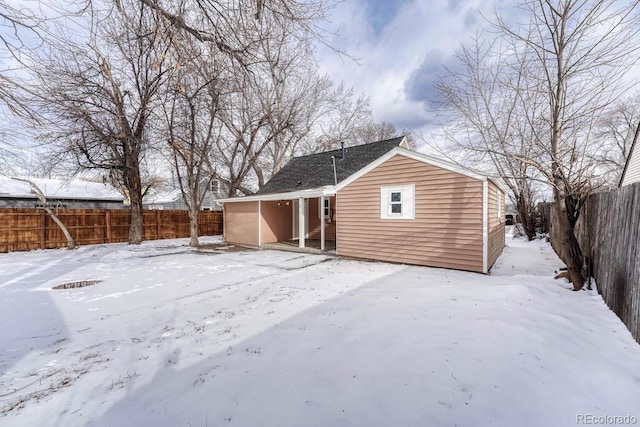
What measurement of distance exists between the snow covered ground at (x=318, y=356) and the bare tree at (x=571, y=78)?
1965 mm

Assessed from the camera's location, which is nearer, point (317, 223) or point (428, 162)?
point (428, 162)

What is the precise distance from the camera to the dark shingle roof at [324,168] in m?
12.0

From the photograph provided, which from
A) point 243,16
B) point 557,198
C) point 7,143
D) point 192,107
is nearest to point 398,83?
point 557,198

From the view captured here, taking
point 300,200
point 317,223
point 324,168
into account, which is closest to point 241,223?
point 317,223

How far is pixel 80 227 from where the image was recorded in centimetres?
1253

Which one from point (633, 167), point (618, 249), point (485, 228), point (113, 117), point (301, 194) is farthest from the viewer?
point (113, 117)

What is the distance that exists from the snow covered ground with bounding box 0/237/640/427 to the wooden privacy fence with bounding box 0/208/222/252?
320 inches

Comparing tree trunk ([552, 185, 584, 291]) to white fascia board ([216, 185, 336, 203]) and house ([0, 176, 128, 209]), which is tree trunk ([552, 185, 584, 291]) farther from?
house ([0, 176, 128, 209])

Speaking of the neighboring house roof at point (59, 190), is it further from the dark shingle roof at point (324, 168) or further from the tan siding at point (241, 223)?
the dark shingle roof at point (324, 168)

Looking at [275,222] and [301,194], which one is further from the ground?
[301,194]

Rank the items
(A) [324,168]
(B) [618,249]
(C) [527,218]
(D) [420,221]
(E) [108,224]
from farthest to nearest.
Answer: (C) [527,218]
(E) [108,224]
(A) [324,168]
(D) [420,221]
(B) [618,249]

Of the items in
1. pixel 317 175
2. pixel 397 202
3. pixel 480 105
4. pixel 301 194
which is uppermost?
pixel 480 105

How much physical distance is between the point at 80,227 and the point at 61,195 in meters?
7.12

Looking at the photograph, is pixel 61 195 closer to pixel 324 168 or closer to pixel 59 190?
pixel 59 190
